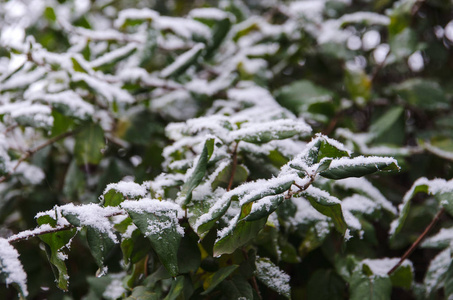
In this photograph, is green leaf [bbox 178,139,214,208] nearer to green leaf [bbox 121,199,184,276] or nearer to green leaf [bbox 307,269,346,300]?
green leaf [bbox 121,199,184,276]

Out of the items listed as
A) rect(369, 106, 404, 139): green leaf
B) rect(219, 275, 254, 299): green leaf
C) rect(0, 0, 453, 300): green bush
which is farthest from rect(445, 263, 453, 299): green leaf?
rect(369, 106, 404, 139): green leaf

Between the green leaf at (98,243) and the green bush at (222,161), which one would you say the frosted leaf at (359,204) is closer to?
the green bush at (222,161)

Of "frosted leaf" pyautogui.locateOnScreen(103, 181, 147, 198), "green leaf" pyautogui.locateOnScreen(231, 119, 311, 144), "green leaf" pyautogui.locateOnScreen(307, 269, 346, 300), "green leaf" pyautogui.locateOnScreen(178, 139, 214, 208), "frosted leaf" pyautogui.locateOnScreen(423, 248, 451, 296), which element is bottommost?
"green leaf" pyautogui.locateOnScreen(307, 269, 346, 300)

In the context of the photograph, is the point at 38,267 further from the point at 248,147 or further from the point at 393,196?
the point at 393,196

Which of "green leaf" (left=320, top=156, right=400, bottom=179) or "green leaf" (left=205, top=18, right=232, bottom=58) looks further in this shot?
"green leaf" (left=205, top=18, right=232, bottom=58)

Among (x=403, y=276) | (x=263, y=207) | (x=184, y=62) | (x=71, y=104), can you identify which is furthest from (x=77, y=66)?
(x=403, y=276)

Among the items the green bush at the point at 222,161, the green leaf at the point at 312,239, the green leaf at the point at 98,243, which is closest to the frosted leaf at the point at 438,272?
the green bush at the point at 222,161

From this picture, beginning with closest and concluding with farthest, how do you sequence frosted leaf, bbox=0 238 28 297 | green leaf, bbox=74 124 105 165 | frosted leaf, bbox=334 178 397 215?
frosted leaf, bbox=0 238 28 297
frosted leaf, bbox=334 178 397 215
green leaf, bbox=74 124 105 165
